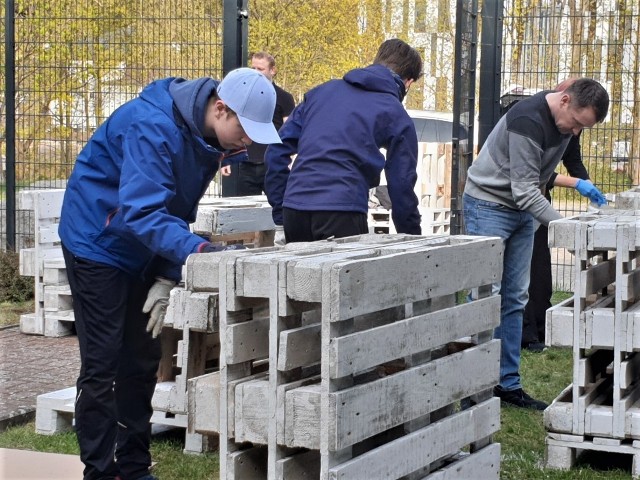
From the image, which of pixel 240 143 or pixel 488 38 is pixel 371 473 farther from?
pixel 488 38

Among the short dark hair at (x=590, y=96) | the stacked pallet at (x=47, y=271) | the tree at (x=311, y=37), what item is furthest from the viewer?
the tree at (x=311, y=37)

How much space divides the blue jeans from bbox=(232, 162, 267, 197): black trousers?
3.69 meters

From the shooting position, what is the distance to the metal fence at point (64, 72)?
35.2 feet

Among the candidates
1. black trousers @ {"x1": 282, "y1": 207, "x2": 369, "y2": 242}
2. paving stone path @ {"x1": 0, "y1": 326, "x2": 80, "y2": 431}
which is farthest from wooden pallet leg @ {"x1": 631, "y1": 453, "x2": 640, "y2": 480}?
paving stone path @ {"x1": 0, "y1": 326, "x2": 80, "y2": 431}

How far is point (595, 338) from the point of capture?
5.18 m

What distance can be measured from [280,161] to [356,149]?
59cm

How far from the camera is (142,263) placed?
14.7 ft

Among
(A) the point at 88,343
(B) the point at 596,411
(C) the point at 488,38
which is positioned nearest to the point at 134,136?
(A) the point at 88,343

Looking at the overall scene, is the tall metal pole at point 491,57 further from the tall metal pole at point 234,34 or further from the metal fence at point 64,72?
the metal fence at point 64,72

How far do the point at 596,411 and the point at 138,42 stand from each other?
6923mm

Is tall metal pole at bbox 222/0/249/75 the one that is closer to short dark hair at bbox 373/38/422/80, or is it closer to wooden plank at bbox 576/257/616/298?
short dark hair at bbox 373/38/422/80

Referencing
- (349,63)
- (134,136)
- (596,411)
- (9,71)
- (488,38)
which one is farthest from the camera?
(349,63)

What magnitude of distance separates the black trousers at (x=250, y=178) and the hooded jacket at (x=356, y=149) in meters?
4.20

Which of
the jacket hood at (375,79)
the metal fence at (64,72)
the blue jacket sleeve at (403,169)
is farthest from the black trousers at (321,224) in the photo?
the metal fence at (64,72)
